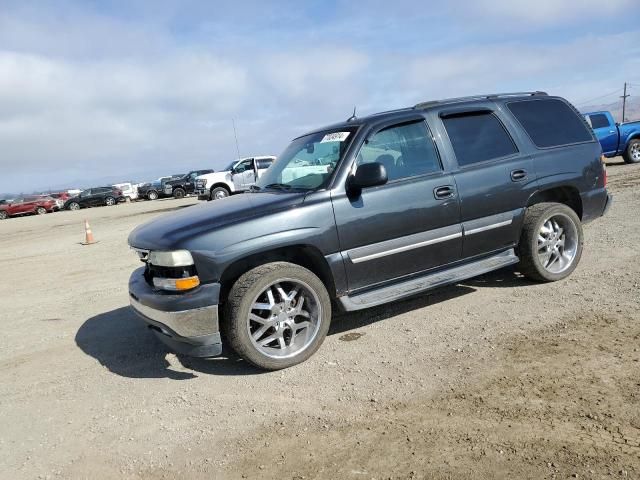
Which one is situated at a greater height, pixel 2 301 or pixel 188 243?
pixel 188 243

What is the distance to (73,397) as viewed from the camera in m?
3.67

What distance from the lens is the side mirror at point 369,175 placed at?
381 cm

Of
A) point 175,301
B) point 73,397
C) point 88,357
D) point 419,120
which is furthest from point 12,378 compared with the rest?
point 419,120

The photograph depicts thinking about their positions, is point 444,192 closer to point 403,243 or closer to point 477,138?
point 403,243

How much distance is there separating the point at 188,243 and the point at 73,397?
4.83ft

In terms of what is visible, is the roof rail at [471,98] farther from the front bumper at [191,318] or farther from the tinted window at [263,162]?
the tinted window at [263,162]

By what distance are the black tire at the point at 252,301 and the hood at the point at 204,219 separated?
1.41 ft

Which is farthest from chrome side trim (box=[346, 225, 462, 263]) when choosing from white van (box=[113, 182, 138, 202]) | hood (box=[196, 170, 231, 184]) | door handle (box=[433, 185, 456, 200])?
white van (box=[113, 182, 138, 202])

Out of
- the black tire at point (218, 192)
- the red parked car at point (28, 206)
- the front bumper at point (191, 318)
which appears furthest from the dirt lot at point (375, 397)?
the red parked car at point (28, 206)

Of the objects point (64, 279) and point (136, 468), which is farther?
point (64, 279)

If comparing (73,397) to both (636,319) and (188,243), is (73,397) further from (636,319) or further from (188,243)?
(636,319)

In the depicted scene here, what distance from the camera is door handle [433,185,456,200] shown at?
4.29 meters

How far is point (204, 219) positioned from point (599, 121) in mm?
17650

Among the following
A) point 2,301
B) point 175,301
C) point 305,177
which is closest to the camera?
point 175,301
